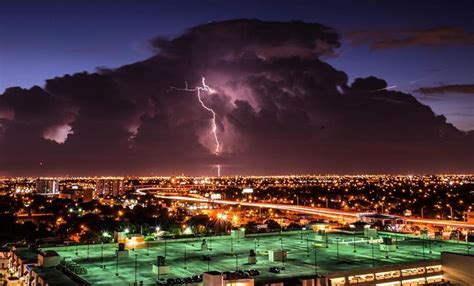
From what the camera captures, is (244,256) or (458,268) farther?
(244,256)

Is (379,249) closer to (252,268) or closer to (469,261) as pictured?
(469,261)

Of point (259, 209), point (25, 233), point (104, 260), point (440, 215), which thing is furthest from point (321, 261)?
point (259, 209)

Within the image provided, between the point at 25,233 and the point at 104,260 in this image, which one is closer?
the point at 104,260

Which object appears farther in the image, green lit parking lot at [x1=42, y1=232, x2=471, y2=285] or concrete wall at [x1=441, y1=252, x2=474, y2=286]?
green lit parking lot at [x1=42, y1=232, x2=471, y2=285]

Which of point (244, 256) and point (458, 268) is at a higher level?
point (458, 268)
